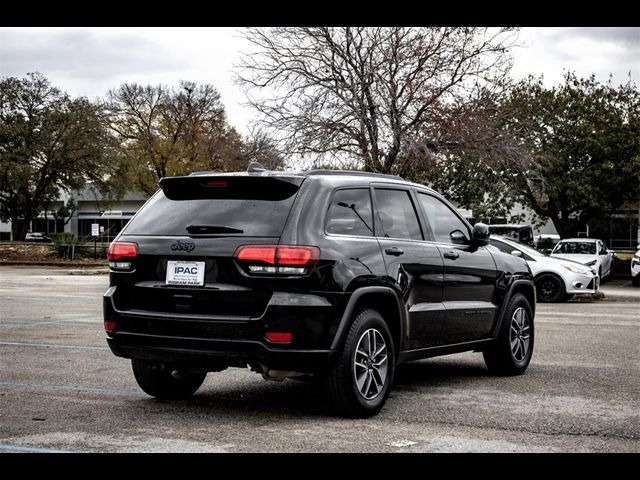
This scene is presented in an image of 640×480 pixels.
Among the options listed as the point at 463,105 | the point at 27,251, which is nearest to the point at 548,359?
the point at 463,105

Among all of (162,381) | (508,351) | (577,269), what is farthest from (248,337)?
(577,269)

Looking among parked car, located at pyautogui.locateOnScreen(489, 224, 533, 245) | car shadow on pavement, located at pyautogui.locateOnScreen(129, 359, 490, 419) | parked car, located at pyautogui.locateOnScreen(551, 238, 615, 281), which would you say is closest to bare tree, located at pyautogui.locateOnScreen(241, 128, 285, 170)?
parked car, located at pyautogui.locateOnScreen(551, 238, 615, 281)

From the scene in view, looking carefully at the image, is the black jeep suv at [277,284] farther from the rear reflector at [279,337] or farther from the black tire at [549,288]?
the black tire at [549,288]

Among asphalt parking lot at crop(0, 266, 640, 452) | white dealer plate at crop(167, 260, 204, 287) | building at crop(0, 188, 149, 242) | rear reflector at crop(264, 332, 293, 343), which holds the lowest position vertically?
asphalt parking lot at crop(0, 266, 640, 452)

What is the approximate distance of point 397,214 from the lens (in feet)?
26.7

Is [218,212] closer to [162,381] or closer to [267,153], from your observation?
[162,381]

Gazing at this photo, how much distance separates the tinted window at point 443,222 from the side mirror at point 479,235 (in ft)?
0.26

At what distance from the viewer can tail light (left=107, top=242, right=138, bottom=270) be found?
7289mm

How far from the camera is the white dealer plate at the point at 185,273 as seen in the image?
6.96 meters

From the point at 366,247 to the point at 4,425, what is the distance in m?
2.89

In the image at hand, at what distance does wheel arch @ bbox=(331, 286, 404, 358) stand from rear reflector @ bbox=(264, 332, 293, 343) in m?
0.34

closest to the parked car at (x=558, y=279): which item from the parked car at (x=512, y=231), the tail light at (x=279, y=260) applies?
the tail light at (x=279, y=260)

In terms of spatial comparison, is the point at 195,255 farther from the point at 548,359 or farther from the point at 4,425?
the point at 548,359

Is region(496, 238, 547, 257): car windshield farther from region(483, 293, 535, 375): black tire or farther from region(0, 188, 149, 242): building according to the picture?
region(0, 188, 149, 242): building
